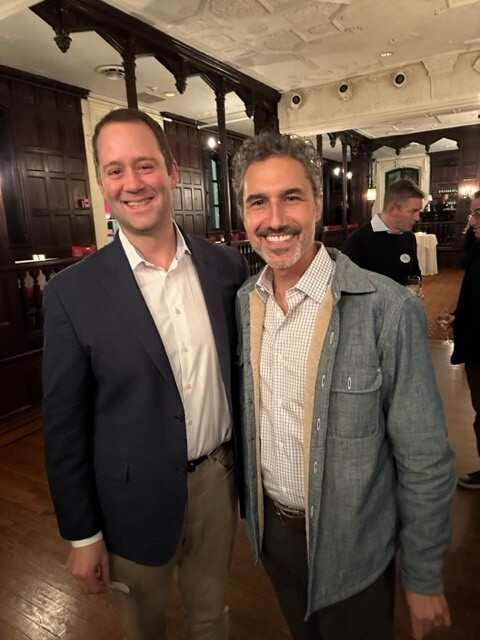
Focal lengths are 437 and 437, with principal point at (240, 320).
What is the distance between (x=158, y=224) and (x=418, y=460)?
943mm

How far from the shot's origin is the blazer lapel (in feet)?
3.92

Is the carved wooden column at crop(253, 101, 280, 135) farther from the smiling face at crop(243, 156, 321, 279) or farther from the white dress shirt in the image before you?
the white dress shirt

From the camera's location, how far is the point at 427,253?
1184 centimetres

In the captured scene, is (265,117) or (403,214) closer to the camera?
(403,214)

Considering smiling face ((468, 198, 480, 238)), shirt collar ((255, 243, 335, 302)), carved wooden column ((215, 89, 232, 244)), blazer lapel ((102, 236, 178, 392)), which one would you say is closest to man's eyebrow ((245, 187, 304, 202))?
shirt collar ((255, 243, 335, 302))

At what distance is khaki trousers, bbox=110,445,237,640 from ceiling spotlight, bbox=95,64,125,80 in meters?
6.40

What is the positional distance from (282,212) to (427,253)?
1188 cm

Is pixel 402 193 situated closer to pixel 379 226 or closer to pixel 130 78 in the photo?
pixel 379 226

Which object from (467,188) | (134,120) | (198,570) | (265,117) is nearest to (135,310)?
(134,120)

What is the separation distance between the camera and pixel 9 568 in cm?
228

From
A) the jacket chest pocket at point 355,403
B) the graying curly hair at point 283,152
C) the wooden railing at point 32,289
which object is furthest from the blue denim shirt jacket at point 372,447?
the wooden railing at point 32,289

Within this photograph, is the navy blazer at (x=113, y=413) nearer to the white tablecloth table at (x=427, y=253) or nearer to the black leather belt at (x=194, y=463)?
the black leather belt at (x=194, y=463)

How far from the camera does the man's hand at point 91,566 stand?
4.14 feet

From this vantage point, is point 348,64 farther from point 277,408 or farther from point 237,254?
point 277,408
